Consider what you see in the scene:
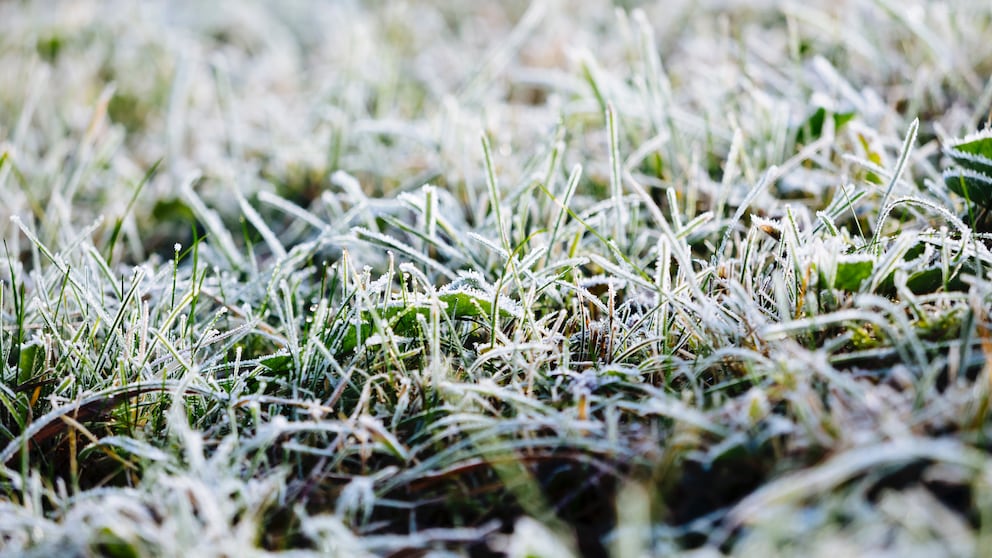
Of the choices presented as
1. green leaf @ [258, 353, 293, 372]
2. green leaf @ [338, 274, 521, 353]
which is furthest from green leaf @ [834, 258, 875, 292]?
green leaf @ [258, 353, 293, 372]

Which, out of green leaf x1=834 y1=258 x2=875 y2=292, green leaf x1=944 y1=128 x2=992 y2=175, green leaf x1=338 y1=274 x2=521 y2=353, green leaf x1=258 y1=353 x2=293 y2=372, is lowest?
green leaf x1=258 y1=353 x2=293 y2=372

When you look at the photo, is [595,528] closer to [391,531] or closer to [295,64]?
[391,531]

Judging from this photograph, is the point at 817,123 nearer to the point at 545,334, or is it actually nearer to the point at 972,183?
the point at 972,183

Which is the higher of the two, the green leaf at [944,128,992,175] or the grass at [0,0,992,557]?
the green leaf at [944,128,992,175]

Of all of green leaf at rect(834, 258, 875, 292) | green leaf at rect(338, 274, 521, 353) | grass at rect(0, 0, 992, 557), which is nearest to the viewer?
grass at rect(0, 0, 992, 557)

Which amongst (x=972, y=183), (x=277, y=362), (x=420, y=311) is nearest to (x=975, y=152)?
(x=972, y=183)

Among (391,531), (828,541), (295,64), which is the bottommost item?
(391,531)

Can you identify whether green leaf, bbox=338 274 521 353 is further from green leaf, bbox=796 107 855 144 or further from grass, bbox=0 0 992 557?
green leaf, bbox=796 107 855 144

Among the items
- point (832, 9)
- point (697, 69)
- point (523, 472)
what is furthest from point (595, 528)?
point (832, 9)

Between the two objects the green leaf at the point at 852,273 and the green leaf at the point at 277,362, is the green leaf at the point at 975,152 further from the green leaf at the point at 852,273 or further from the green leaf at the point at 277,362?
the green leaf at the point at 277,362

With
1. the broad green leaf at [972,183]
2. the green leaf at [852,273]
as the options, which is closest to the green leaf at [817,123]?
the broad green leaf at [972,183]
